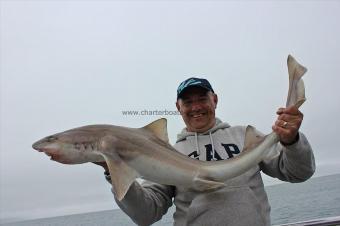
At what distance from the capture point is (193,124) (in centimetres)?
416

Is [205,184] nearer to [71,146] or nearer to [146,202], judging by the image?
[146,202]

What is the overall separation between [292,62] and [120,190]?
5.93 feet

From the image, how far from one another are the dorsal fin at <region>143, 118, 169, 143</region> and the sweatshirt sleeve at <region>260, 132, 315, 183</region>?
1.01 m

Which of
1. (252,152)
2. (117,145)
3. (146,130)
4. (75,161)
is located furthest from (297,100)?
(75,161)

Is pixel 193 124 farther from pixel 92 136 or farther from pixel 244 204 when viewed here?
pixel 92 136

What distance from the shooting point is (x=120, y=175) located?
2.94 meters

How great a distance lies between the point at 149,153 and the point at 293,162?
1417 millimetres

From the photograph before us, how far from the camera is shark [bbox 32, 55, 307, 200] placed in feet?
9.39

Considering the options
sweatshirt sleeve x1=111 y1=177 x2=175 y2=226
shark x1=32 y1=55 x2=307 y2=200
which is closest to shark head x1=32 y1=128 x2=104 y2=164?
shark x1=32 y1=55 x2=307 y2=200

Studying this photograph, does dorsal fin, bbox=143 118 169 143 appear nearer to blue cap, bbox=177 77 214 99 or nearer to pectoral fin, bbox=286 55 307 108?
blue cap, bbox=177 77 214 99

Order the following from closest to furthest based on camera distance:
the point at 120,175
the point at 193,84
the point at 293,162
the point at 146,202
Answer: the point at 120,175, the point at 293,162, the point at 146,202, the point at 193,84

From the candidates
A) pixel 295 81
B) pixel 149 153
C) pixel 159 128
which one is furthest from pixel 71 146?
pixel 295 81

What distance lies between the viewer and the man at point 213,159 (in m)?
3.43

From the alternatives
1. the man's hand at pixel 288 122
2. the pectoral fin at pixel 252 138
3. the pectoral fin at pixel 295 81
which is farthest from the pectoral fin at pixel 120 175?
the pectoral fin at pixel 295 81
